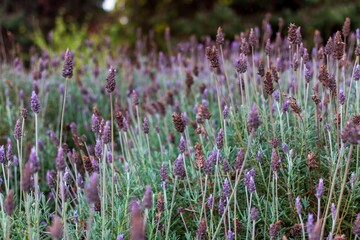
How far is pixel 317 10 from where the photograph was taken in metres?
8.16

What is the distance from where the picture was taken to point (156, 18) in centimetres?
942

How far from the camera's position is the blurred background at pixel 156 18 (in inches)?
320

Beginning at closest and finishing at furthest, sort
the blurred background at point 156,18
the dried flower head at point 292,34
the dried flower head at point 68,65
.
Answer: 1. the dried flower head at point 68,65
2. the dried flower head at point 292,34
3. the blurred background at point 156,18

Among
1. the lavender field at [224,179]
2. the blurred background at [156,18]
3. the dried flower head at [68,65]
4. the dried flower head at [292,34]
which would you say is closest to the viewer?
the lavender field at [224,179]

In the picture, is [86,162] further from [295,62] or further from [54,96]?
[54,96]

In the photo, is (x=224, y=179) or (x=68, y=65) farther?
(x=224, y=179)

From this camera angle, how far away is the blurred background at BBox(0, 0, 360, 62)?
26.7 feet

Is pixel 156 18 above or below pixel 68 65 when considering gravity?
above

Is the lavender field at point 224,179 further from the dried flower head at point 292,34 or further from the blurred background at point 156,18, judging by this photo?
the blurred background at point 156,18

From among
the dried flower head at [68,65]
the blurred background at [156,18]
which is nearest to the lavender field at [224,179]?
the dried flower head at [68,65]

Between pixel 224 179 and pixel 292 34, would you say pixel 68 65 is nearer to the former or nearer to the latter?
pixel 224 179

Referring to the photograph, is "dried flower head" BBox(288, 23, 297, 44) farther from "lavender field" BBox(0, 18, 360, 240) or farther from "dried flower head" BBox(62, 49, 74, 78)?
"dried flower head" BBox(62, 49, 74, 78)

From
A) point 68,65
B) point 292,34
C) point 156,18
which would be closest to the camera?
point 68,65

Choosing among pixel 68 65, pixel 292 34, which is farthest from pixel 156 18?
pixel 68 65
